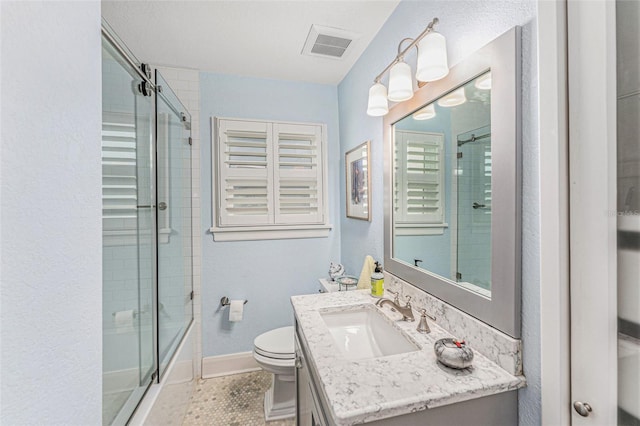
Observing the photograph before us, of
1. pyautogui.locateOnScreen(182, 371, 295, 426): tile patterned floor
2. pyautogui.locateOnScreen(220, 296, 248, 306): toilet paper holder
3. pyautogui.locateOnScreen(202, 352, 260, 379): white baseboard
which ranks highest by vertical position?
pyautogui.locateOnScreen(220, 296, 248, 306): toilet paper holder

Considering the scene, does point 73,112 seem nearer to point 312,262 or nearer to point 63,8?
point 63,8

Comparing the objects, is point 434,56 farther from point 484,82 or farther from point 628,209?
point 628,209

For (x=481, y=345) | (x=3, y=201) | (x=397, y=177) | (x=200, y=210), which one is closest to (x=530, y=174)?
(x=481, y=345)

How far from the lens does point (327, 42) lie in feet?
5.78

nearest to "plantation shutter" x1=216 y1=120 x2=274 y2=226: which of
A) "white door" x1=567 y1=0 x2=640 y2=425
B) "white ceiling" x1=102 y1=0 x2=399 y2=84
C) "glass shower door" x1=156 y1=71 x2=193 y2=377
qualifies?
"glass shower door" x1=156 y1=71 x2=193 y2=377

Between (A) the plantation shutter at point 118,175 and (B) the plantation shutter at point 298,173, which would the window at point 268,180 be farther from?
(A) the plantation shutter at point 118,175

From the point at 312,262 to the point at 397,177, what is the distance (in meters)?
1.19

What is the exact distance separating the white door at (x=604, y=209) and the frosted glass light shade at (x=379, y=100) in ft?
2.50

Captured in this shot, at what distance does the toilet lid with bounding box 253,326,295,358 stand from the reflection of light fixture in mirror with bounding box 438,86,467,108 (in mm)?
1540

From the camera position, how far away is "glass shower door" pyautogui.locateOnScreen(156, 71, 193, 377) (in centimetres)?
166

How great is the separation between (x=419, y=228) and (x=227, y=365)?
1859mm

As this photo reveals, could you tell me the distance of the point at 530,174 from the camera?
79cm

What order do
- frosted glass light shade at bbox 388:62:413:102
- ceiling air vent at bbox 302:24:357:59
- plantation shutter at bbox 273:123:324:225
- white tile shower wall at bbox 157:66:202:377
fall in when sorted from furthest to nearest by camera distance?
plantation shutter at bbox 273:123:324:225 → white tile shower wall at bbox 157:66:202:377 → ceiling air vent at bbox 302:24:357:59 → frosted glass light shade at bbox 388:62:413:102

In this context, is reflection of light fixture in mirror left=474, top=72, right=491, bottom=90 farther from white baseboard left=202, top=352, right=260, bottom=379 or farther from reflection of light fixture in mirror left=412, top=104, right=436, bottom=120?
white baseboard left=202, top=352, right=260, bottom=379
